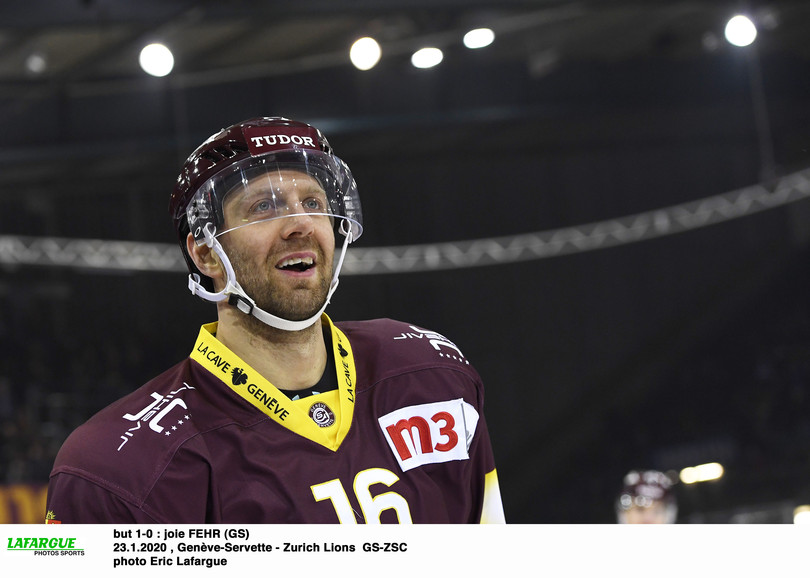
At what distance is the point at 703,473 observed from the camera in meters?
8.54

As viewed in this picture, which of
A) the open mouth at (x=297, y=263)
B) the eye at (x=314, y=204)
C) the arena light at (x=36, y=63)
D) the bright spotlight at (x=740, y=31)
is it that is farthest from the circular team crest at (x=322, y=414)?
Answer: the bright spotlight at (x=740, y=31)

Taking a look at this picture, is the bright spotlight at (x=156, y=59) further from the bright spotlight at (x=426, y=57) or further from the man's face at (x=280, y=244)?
the man's face at (x=280, y=244)

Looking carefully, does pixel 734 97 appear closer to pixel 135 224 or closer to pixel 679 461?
pixel 679 461

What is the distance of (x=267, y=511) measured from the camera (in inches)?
55.0

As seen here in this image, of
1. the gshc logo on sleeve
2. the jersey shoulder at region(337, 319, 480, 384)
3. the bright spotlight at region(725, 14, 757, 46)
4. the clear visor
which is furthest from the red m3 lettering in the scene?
the bright spotlight at region(725, 14, 757, 46)

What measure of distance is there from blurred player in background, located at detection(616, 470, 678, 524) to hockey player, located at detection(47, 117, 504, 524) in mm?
3068

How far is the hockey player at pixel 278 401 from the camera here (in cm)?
140

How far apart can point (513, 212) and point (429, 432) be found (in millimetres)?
8100

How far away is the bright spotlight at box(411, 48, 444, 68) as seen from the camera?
8484 mm

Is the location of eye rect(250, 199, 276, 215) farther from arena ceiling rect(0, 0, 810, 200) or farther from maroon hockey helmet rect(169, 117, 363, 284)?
arena ceiling rect(0, 0, 810, 200)

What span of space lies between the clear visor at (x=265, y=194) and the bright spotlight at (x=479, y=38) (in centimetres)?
705

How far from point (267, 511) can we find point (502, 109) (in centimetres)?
802

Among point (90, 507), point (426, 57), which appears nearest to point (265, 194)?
point (90, 507)
